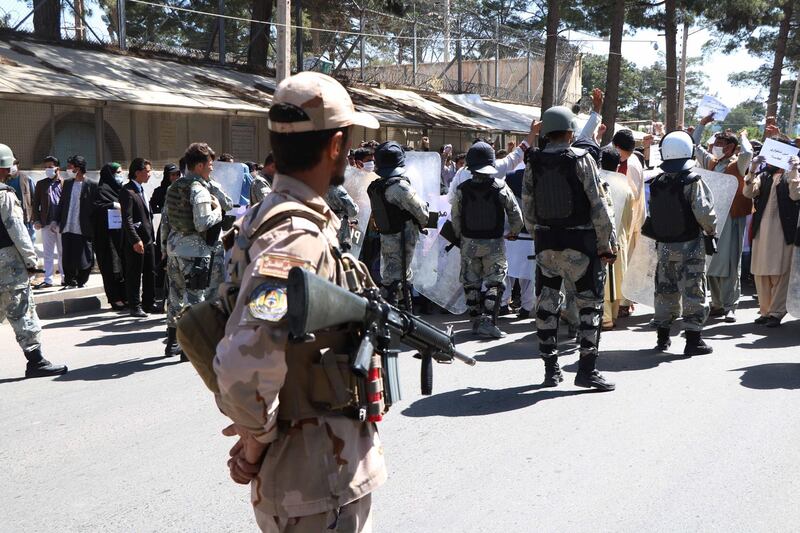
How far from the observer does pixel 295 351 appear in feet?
6.82

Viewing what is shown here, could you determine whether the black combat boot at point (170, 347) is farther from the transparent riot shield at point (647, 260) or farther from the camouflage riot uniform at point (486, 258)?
the transparent riot shield at point (647, 260)

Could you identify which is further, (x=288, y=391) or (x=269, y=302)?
(x=288, y=391)

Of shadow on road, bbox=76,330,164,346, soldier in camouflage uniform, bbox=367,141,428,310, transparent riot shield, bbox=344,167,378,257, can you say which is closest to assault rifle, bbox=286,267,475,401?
soldier in camouflage uniform, bbox=367,141,428,310

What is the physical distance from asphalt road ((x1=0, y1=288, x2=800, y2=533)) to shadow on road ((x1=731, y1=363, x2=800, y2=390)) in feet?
0.09

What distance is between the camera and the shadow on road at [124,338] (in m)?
8.23

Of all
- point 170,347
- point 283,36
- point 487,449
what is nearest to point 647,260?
point 487,449

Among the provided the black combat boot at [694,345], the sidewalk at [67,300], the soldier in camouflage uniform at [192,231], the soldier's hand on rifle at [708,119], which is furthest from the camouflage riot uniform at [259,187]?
the soldier's hand on rifle at [708,119]

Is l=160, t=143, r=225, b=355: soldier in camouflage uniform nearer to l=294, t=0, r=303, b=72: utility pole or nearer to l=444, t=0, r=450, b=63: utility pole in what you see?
l=294, t=0, r=303, b=72: utility pole

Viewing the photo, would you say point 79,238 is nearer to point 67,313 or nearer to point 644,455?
point 67,313

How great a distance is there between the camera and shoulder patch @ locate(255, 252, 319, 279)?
6.33ft

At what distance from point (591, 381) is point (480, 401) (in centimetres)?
84

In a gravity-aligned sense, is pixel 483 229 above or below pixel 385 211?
below

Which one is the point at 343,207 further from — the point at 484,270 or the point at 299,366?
the point at 299,366

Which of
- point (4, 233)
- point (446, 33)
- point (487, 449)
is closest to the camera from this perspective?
point (487, 449)
